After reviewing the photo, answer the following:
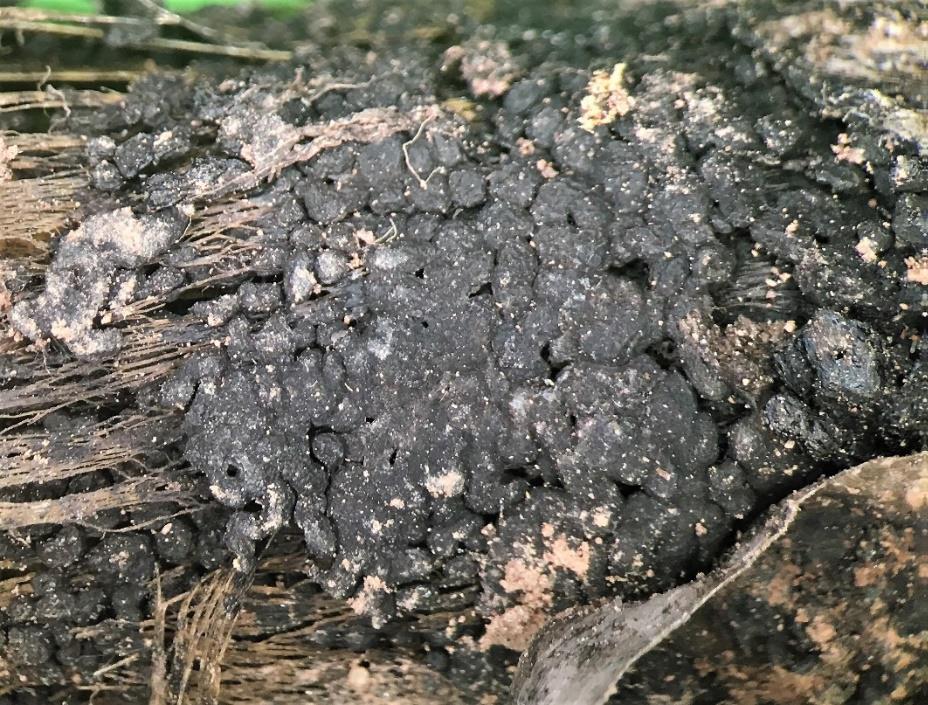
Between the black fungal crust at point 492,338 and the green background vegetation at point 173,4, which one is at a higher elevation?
the green background vegetation at point 173,4

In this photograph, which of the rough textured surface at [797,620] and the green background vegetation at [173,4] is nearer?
the rough textured surface at [797,620]

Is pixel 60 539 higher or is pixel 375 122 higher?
pixel 375 122

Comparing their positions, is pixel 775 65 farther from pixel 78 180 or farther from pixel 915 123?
pixel 78 180

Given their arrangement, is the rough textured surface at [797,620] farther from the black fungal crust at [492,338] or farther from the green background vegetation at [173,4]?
the green background vegetation at [173,4]

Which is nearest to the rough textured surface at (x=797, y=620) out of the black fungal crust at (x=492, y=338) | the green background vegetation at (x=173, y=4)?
the black fungal crust at (x=492, y=338)

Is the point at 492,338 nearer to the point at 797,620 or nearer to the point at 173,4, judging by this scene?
the point at 797,620

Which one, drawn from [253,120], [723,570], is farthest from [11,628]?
[723,570]

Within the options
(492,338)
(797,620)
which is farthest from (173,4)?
(797,620)

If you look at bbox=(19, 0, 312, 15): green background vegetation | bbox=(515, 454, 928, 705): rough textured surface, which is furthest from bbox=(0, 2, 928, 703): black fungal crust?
bbox=(19, 0, 312, 15): green background vegetation
